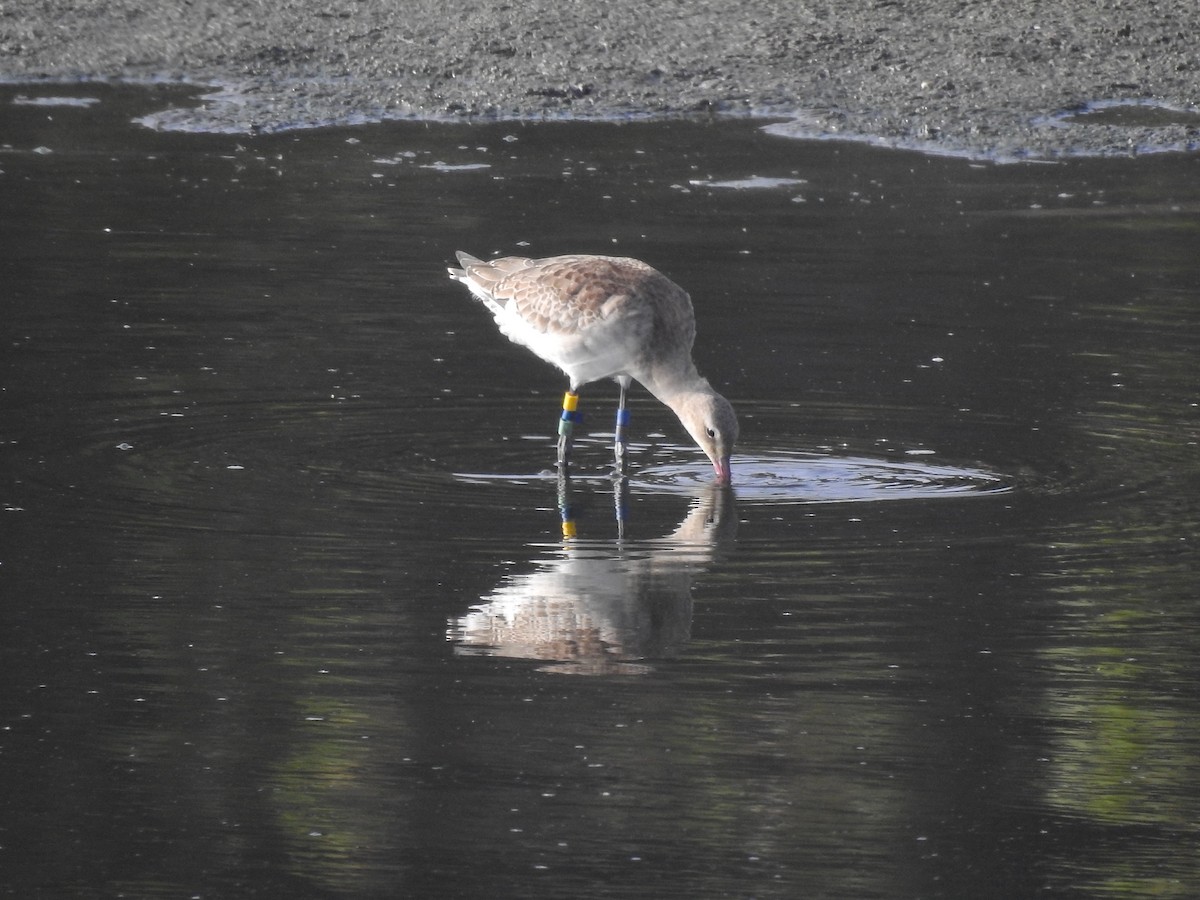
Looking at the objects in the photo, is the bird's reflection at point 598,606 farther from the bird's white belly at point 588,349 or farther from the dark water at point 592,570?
the bird's white belly at point 588,349

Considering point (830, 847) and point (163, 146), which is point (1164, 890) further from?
point (163, 146)

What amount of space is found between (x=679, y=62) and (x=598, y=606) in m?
11.7

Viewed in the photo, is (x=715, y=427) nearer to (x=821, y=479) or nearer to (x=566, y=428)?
(x=821, y=479)

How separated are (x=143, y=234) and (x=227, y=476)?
18.1 ft

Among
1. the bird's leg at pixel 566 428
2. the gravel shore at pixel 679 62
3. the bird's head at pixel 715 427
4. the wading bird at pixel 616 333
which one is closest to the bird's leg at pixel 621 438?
the wading bird at pixel 616 333

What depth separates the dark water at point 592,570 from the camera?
5.59 metres

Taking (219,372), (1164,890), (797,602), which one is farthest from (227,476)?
(1164,890)

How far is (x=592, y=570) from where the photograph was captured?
7.79m

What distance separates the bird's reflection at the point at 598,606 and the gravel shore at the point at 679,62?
9.51 m

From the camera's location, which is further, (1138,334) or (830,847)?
(1138,334)

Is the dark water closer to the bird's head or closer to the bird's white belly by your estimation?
the bird's head

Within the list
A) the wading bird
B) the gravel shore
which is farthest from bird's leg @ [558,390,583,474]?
the gravel shore

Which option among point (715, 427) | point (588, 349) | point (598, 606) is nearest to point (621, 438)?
point (588, 349)

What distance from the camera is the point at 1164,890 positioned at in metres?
5.30
